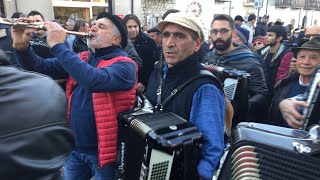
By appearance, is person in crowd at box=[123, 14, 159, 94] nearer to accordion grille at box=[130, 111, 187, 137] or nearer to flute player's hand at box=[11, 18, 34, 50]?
flute player's hand at box=[11, 18, 34, 50]

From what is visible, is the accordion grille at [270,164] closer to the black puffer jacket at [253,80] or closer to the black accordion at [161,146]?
the black accordion at [161,146]

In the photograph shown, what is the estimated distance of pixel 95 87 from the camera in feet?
7.07

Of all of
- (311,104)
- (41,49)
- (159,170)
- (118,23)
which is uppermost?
(118,23)

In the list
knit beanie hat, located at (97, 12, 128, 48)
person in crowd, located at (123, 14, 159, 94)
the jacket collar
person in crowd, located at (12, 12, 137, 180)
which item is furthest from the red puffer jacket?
person in crowd, located at (123, 14, 159, 94)

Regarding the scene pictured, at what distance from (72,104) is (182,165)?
43.1 inches

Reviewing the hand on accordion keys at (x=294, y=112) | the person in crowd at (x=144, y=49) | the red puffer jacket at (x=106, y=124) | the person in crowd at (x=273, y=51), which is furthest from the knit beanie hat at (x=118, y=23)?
the person in crowd at (x=273, y=51)

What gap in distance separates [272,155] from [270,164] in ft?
0.13

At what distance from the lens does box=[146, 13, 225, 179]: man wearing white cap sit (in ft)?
6.31

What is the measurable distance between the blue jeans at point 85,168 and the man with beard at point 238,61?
1.45 meters

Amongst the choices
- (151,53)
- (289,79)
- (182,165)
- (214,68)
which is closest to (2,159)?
(182,165)

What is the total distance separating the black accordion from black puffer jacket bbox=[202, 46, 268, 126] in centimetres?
157

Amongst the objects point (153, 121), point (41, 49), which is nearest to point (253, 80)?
point (153, 121)

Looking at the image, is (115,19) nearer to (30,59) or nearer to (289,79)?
(30,59)

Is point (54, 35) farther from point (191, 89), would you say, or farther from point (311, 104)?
point (311, 104)
